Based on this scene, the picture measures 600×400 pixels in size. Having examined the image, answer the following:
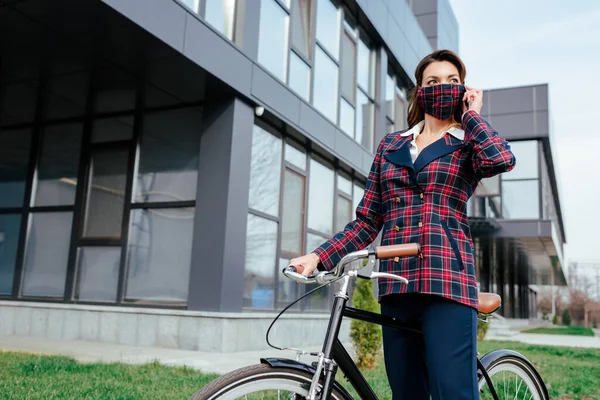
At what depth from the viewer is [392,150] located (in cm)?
222

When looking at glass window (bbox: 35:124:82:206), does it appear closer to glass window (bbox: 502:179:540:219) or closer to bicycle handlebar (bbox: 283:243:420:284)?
bicycle handlebar (bbox: 283:243:420:284)

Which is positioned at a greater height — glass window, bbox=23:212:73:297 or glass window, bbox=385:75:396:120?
glass window, bbox=385:75:396:120

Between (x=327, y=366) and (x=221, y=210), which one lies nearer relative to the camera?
(x=327, y=366)

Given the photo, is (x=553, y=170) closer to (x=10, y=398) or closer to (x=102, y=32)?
(x=102, y=32)

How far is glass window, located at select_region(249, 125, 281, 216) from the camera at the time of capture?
845 cm

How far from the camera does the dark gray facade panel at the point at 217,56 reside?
687cm

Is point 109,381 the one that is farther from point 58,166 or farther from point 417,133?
point 58,166

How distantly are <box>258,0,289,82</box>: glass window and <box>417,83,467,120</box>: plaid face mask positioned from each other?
6518 millimetres

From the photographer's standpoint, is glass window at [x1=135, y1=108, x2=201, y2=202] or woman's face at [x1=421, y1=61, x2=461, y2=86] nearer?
woman's face at [x1=421, y1=61, x2=461, y2=86]

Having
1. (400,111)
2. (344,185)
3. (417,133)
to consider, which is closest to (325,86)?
(344,185)

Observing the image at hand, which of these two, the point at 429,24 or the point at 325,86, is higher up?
the point at 429,24

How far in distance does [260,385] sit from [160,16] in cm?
548

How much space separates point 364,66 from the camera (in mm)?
12625

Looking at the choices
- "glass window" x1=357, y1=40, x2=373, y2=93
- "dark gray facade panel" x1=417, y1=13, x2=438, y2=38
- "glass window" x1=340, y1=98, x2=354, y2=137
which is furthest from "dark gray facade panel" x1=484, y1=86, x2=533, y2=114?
"glass window" x1=340, y1=98, x2=354, y2=137
